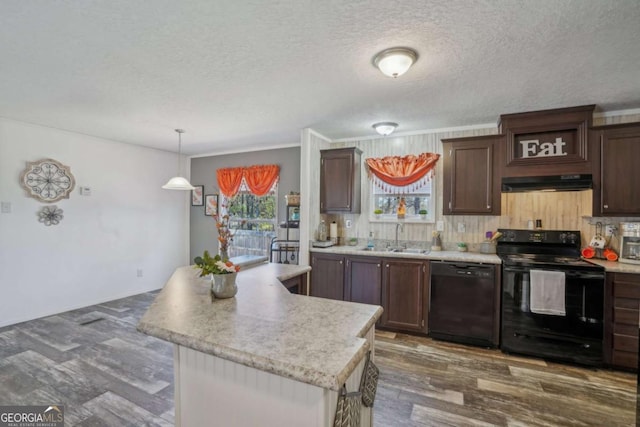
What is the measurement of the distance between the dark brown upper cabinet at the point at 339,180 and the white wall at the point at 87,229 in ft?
10.8

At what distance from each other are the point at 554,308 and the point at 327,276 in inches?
94.5

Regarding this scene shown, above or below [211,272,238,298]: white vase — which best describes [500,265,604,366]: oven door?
below

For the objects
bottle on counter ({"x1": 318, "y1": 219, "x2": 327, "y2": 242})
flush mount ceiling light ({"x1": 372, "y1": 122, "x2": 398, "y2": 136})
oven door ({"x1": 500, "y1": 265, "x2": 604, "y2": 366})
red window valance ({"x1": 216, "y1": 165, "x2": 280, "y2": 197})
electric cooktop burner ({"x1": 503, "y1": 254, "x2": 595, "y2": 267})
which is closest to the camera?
oven door ({"x1": 500, "y1": 265, "x2": 604, "y2": 366})

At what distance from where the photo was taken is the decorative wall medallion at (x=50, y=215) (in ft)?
13.2

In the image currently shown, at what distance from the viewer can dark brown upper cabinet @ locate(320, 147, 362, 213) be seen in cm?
411

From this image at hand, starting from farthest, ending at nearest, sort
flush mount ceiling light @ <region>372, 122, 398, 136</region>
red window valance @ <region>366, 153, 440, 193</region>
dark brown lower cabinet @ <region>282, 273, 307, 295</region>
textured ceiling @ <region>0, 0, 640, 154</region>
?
red window valance @ <region>366, 153, 440, 193</region> < flush mount ceiling light @ <region>372, 122, 398, 136</region> < dark brown lower cabinet @ <region>282, 273, 307, 295</region> < textured ceiling @ <region>0, 0, 640, 154</region>

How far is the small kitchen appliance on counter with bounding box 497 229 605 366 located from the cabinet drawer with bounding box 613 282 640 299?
0.10 meters

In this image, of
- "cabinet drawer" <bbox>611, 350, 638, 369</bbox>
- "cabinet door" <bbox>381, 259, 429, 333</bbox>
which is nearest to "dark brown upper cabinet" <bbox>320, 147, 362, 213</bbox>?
"cabinet door" <bbox>381, 259, 429, 333</bbox>

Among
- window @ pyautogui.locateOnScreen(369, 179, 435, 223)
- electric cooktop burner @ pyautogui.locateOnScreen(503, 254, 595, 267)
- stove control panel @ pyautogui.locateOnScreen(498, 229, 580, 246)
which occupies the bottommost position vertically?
electric cooktop burner @ pyautogui.locateOnScreen(503, 254, 595, 267)

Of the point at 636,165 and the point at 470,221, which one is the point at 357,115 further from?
the point at 636,165

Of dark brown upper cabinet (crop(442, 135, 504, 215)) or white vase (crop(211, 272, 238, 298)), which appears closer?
white vase (crop(211, 272, 238, 298))

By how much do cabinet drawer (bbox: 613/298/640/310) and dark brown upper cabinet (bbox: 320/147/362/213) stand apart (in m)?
2.79

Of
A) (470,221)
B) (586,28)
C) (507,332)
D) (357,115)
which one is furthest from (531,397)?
(357,115)

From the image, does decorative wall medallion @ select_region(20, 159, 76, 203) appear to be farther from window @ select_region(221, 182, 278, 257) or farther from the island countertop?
the island countertop
